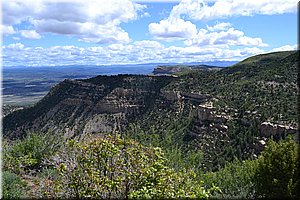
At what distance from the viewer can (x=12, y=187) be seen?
8469mm

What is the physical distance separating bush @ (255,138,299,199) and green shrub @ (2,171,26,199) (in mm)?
7674

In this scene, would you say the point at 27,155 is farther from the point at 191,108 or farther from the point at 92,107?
the point at 92,107

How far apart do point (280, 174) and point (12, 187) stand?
8.38 m

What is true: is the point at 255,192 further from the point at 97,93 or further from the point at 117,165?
the point at 97,93

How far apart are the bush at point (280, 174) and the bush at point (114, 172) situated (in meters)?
6.08

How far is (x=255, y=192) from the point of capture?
1273 cm

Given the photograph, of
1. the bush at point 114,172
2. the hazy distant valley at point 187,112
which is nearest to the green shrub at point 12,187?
the bush at point 114,172

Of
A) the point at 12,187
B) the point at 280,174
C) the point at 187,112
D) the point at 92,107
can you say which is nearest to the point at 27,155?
the point at 12,187

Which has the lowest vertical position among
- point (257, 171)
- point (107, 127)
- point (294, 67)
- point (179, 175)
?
point (107, 127)

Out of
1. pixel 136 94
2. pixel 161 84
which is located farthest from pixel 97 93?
pixel 161 84

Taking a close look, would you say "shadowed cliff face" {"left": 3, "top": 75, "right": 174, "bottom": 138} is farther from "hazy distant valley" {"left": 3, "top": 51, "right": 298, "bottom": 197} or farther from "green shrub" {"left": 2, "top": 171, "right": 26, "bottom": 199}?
"green shrub" {"left": 2, "top": 171, "right": 26, "bottom": 199}

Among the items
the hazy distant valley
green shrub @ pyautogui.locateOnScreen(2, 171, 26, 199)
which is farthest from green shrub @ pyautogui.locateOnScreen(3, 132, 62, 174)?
the hazy distant valley

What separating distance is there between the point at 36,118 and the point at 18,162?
53.0 m

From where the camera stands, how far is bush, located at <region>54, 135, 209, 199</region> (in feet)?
21.7
